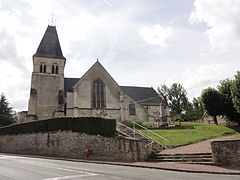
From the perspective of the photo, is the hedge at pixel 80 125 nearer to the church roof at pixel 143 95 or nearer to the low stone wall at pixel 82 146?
the low stone wall at pixel 82 146

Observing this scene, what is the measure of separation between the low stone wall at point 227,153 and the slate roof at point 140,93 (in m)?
27.2

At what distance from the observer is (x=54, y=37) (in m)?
36.9

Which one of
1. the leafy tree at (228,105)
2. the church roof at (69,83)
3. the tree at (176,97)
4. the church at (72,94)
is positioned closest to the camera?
the leafy tree at (228,105)

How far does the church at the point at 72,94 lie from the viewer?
30234mm

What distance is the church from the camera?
3023 centimetres

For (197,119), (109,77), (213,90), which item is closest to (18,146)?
(109,77)

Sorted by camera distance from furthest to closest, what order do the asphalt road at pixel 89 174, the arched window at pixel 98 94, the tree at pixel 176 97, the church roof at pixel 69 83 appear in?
1. the tree at pixel 176 97
2. the church roof at pixel 69 83
3. the arched window at pixel 98 94
4. the asphalt road at pixel 89 174

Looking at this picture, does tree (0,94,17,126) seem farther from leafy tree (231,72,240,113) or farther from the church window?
leafy tree (231,72,240,113)

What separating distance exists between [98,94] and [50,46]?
12.7 meters

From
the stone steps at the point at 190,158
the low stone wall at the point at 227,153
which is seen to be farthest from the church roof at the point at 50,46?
the low stone wall at the point at 227,153

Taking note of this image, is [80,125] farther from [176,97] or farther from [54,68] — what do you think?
[176,97]

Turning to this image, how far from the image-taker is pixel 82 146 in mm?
16094

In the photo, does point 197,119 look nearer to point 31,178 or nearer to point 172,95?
point 172,95

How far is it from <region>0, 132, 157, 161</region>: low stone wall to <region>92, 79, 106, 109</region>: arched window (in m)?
11.9
